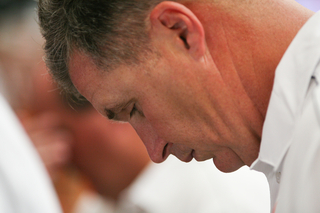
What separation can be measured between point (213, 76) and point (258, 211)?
1164mm

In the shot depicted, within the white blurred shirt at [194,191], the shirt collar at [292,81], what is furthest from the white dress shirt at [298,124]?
the white blurred shirt at [194,191]

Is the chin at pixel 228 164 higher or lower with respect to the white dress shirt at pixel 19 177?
higher

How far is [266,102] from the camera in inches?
34.1

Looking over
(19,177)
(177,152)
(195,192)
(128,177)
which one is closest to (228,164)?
(177,152)

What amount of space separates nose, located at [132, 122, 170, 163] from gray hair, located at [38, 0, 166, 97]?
261mm

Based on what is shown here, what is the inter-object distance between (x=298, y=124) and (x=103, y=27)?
513 mm

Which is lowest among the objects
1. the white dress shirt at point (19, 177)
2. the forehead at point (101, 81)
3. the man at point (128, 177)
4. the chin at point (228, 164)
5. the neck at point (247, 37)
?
the man at point (128, 177)

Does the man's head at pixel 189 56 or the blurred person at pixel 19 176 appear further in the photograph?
the blurred person at pixel 19 176

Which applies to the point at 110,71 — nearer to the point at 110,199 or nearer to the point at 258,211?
the point at 258,211

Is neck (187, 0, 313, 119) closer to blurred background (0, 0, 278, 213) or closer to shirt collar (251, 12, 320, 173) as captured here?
shirt collar (251, 12, 320, 173)

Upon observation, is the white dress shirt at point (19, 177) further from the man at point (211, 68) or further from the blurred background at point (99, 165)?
the man at point (211, 68)

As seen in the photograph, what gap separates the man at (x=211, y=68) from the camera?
0.75 metres

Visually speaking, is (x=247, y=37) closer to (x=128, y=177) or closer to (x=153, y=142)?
(x=153, y=142)

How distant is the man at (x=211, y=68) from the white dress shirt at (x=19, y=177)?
1.81ft
